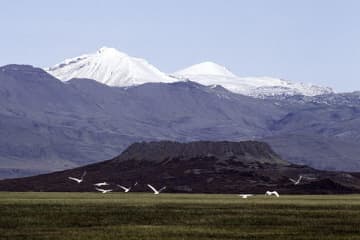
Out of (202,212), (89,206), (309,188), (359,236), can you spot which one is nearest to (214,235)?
(359,236)

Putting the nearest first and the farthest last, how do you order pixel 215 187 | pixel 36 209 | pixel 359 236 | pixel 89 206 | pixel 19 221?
pixel 359 236, pixel 19 221, pixel 36 209, pixel 89 206, pixel 215 187

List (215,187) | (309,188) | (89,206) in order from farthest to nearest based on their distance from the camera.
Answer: (215,187), (309,188), (89,206)

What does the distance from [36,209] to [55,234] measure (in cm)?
2400

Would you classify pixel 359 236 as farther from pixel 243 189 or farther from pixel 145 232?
pixel 243 189

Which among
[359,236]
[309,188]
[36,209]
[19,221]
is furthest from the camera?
[309,188]

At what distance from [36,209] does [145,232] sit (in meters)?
24.2

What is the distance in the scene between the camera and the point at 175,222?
80312mm

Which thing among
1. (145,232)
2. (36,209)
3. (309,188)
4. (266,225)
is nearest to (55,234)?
(145,232)

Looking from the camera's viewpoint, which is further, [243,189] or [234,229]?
[243,189]

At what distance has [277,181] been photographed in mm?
199875

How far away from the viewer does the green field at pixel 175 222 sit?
226 feet

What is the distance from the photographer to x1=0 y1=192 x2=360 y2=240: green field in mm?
68812

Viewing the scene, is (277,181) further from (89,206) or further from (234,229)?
(234,229)

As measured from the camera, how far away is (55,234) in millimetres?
68625
